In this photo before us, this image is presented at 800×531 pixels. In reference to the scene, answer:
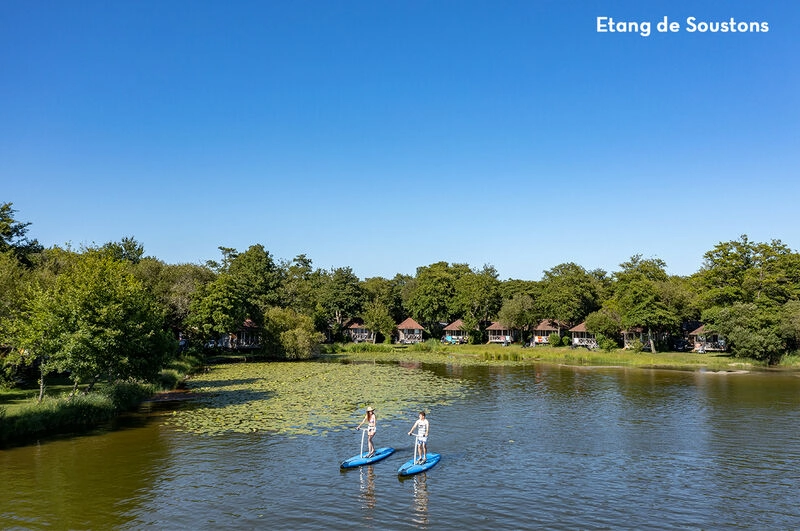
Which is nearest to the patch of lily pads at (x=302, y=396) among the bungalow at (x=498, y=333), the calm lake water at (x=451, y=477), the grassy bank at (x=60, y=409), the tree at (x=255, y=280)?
the calm lake water at (x=451, y=477)

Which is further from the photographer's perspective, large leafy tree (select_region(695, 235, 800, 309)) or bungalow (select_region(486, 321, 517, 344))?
bungalow (select_region(486, 321, 517, 344))

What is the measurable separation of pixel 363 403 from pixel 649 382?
99.7 ft

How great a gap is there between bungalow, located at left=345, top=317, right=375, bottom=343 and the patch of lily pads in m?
45.9

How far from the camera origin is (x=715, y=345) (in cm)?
8850

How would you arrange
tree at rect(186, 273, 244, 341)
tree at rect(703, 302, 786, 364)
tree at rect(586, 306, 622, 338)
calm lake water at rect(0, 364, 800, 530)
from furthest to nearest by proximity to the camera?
tree at rect(586, 306, 622, 338) → tree at rect(186, 273, 244, 341) → tree at rect(703, 302, 786, 364) → calm lake water at rect(0, 364, 800, 530)

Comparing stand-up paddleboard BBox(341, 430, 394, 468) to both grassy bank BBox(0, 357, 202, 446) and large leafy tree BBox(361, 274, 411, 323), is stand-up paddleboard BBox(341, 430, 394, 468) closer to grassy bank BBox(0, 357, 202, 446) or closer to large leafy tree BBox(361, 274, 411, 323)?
grassy bank BBox(0, 357, 202, 446)

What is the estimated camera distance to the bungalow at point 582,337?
9106 centimetres

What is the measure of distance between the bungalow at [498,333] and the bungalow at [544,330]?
4325 mm

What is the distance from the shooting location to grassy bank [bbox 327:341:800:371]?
228 ft

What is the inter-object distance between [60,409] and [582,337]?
3277 inches

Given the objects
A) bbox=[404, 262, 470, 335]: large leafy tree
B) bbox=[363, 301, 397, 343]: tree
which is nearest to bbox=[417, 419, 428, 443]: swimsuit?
bbox=[363, 301, 397, 343]: tree

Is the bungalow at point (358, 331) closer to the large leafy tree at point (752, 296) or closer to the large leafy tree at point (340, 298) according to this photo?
the large leafy tree at point (340, 298)

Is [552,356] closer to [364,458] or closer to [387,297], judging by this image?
[387,297]

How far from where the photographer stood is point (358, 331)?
371 ft
